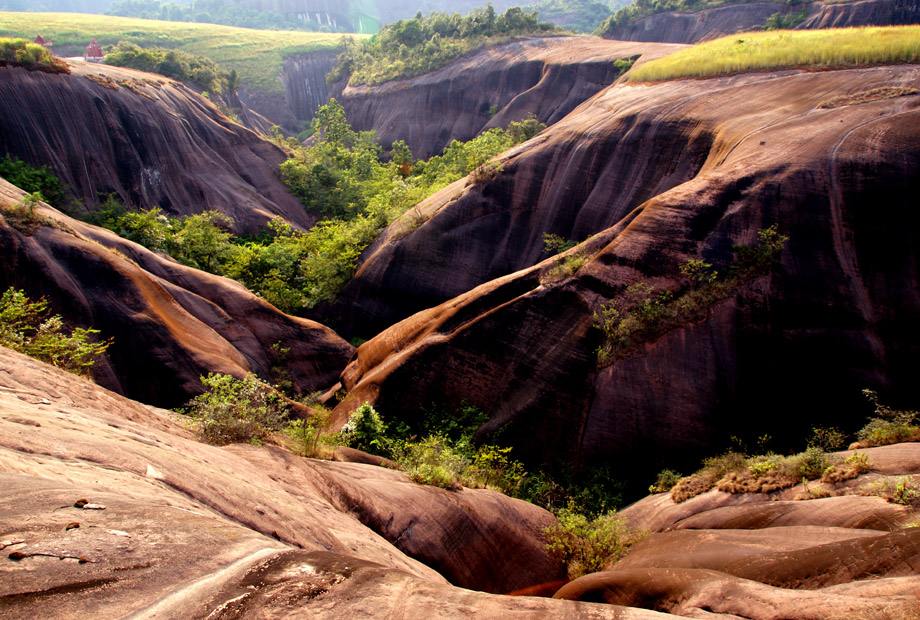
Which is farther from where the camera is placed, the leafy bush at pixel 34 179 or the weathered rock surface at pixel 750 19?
the weathered rock surface at pixel 750 19

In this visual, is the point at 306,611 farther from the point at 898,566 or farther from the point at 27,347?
the point at 27,347

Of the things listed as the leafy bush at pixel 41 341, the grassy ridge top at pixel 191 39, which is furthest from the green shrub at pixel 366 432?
the grassy ridge top at pixel 191 39

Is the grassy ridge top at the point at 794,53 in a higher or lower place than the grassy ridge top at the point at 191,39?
Result: lower

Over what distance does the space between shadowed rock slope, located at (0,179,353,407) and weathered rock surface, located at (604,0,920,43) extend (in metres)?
51.1

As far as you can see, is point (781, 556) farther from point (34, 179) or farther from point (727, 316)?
point (34, 179)

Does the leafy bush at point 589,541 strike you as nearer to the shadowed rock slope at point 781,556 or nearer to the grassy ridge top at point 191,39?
the shadowed rock slope at point 781,556

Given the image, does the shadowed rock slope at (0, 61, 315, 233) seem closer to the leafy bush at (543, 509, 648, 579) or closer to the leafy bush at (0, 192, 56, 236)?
the leafy bush at (0, 192, 56, 236)

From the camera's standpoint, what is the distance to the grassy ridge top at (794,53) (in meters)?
14.3

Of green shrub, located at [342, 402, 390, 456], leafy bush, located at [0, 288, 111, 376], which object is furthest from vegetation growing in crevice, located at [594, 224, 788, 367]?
leafy bush, located at [0, 288, 111, 376]

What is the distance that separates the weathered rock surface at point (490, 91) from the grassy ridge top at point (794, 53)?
1489 centimetres

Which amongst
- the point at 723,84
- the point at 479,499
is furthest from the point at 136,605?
the point at 723,84

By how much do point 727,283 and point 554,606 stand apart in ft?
27.7

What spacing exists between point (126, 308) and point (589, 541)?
37.1ft

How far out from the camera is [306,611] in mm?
3449
